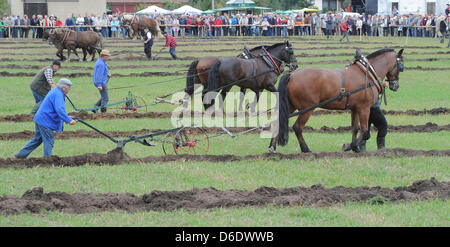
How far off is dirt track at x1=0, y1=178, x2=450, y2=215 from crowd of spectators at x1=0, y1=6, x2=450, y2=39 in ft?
125

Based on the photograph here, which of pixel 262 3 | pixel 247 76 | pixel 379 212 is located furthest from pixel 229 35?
pixel 379 212

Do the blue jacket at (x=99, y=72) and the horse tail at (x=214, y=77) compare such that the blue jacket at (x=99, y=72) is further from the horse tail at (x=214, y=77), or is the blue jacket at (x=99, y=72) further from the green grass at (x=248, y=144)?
the horse tail at (x=214, y=77)

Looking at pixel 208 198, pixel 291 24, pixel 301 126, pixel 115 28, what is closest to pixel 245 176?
pixel 208 198

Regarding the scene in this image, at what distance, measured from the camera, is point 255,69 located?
1631cm

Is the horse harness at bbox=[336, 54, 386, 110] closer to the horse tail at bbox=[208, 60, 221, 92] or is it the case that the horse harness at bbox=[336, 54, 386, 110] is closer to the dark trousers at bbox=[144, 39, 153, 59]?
the horse tail at bbox=[208, 60, 221, 92]

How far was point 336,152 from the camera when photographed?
40.6 feet

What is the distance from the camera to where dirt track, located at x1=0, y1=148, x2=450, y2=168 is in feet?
37.1

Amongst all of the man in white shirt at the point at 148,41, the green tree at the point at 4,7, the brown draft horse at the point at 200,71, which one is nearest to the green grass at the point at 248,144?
the brown draft horse at the point at 200,71

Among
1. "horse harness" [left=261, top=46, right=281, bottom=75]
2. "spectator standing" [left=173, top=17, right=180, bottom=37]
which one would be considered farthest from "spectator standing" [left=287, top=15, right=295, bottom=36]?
"horse harness" [left=261, top=46, right=281, bottom=75]

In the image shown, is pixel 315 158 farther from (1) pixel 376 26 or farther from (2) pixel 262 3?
(2) pixel 262 3

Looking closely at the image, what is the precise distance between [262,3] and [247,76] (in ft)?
204

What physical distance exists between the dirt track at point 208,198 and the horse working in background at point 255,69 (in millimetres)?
6366

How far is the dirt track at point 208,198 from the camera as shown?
8539 millimetres

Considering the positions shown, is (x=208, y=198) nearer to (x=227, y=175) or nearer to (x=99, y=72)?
(x=227, y=175)
